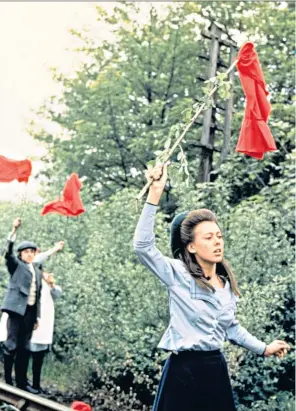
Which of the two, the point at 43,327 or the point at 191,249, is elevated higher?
the point at 191,249

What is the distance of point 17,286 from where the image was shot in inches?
329

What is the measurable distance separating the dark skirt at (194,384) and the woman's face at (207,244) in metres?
Result: 0.43

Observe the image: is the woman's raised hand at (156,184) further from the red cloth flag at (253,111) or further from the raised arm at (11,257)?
the raised arm at (11,257)

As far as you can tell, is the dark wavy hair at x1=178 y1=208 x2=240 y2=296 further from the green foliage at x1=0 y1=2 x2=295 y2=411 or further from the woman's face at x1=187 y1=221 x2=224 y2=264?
the green foliage at x1=0 y1=2 x2=295 y2=411

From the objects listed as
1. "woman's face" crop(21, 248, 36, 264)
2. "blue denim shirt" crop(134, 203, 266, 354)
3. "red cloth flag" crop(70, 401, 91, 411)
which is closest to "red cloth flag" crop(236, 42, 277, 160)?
"blue denim shirt" crop(134, 203, 266, 354)

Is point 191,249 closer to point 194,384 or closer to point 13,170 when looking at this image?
point 194,384

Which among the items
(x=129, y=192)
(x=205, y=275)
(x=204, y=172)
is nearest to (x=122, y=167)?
(x=204, y=172)

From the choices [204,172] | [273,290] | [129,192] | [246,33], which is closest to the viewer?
[273,290]

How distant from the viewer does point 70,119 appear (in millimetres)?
18891

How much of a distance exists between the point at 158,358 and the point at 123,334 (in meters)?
0.84

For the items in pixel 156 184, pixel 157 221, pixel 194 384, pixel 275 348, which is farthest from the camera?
pixel 157 221

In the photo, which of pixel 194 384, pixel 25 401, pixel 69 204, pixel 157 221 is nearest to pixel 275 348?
pixel 194 384

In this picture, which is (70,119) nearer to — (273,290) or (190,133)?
(190,133)

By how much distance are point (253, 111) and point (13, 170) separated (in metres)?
5.01
